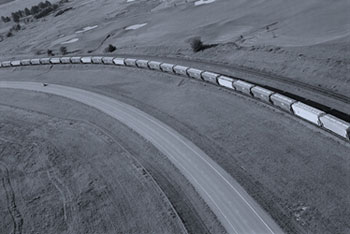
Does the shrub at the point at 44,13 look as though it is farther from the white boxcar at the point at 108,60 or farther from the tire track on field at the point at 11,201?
the tire track on field at the point at 11,201

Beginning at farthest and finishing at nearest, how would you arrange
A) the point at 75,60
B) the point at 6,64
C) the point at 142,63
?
the point at 6,64 → the point at 75,60 → the point at 142,63

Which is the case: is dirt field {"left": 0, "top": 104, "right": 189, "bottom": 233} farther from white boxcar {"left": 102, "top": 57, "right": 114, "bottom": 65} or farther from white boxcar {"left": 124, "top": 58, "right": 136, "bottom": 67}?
white boxcar {"left": 102, "top": 57, "right": 114, "bottom": 65}

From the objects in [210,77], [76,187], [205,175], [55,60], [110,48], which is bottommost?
[205,175]

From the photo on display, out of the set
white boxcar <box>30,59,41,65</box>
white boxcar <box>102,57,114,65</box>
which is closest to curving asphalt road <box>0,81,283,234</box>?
white boxcar <box>102,57,114,65</box>

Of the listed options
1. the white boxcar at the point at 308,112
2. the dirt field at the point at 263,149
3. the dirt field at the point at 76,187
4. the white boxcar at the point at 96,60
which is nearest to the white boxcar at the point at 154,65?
the dirt field at the point at 263,149

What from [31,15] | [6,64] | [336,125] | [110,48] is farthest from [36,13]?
[336,125]

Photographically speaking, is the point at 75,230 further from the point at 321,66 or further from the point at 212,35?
the point at 212,35

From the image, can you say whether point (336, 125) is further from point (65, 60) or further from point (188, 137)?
point (65, 60)

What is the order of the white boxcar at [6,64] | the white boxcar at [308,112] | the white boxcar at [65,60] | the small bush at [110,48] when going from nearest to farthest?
the white boxcar at [308,112], the white boxcar at [65,60], the small bush at [110,48], the white boxcar at [6,64]
